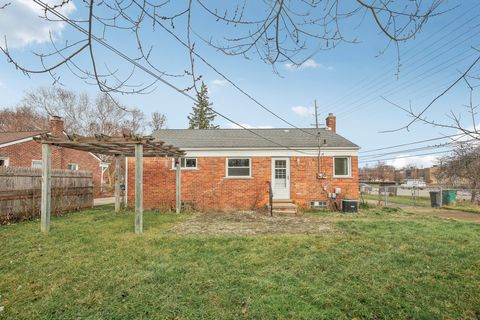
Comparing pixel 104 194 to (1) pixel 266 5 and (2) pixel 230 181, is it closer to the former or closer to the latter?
(2) pixel 230 181

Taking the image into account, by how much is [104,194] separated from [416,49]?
78.7 ft

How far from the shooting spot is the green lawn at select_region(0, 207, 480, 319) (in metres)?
3.25

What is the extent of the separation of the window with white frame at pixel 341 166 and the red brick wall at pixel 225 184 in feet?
0.75

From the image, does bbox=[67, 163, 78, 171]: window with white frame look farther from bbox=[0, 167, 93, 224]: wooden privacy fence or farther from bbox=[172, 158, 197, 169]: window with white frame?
bbox=[172, 158, 197, 169]: window with white frame

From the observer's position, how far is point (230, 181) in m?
13.1

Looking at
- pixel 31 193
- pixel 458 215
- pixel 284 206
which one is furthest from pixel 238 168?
pixel 458 215

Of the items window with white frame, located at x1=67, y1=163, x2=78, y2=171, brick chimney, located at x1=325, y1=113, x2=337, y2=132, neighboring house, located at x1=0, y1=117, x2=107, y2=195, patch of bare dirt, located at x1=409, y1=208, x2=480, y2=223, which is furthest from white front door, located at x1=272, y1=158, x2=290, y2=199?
window with white frame, located at x1=67, y1=163, x2=78, y2=171

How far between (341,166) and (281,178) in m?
2.98

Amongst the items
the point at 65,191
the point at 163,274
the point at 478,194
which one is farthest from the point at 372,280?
the point at 478,194

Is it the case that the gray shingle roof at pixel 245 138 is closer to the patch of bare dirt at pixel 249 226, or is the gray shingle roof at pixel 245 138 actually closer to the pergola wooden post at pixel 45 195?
the patch of bare dirt at pixel 249 226

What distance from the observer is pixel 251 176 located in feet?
43.2

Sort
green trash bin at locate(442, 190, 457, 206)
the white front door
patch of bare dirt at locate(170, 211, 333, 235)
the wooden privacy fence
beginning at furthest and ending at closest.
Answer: green trash bin at locate(442, 190, 457, 206)
the white front door
the wooden privacy fence
patch of bare dirt at locate(170, 211, 333, 235)

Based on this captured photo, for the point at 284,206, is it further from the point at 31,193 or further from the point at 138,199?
the point at 31,193

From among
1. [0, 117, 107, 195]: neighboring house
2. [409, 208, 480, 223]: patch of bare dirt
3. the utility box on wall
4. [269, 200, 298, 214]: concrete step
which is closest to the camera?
[409, 208, 480, 223]: patch of bare dirt
